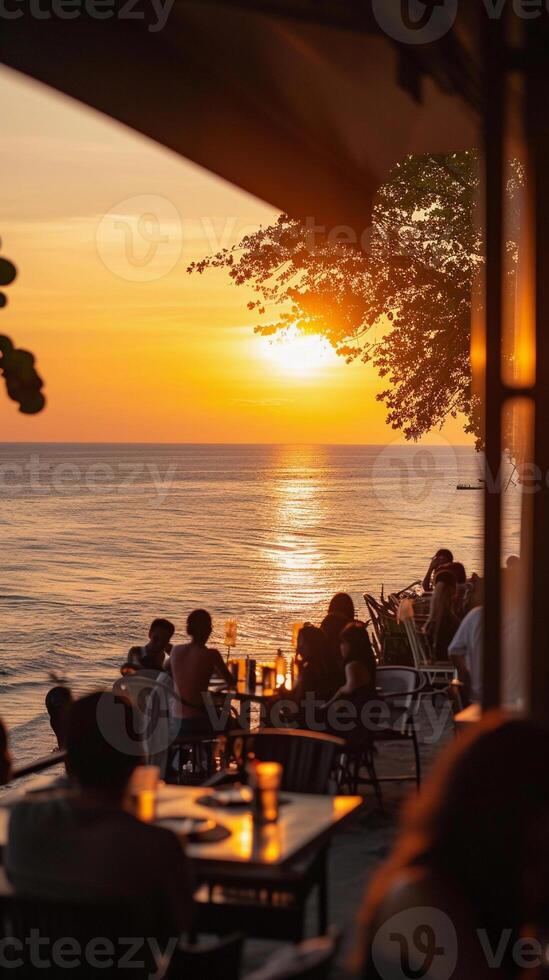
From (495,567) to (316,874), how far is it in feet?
5.40

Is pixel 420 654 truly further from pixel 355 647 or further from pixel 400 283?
pixel 400 283

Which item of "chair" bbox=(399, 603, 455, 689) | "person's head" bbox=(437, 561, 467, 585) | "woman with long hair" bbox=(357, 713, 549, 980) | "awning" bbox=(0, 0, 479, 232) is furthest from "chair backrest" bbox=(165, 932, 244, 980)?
"person's head" bbox=(437, 561, 467, 585)

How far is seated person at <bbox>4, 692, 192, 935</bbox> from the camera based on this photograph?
3051 mm

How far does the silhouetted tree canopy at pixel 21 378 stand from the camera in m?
2.39

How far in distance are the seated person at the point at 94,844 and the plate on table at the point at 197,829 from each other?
66 centimetres

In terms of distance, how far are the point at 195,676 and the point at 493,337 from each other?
5117 millimetres

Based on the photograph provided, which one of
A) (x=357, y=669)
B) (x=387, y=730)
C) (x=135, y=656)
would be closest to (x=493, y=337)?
(x=357, y=669)

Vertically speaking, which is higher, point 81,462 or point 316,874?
point 81,462

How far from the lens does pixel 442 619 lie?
11.5 meters

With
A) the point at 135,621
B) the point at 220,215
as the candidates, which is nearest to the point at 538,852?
the point at 220,215

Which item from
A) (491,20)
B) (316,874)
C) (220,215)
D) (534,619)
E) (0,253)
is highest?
(220,215)

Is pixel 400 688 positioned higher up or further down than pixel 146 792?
higher up

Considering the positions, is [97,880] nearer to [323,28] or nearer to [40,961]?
[40,961]

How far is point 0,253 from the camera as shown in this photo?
8.43 feet
